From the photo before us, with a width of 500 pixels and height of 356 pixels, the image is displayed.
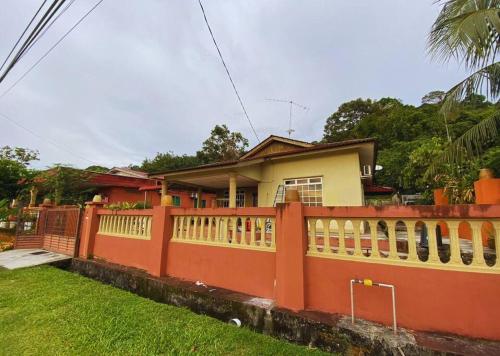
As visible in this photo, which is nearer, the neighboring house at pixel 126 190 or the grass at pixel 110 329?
the grass at pixel 110 329

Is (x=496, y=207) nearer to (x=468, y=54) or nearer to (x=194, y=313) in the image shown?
(x=468, y=54)

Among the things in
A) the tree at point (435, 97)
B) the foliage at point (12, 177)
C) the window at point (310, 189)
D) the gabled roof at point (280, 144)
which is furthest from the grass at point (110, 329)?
the foliage at point (12, 177)

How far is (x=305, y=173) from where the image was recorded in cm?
955

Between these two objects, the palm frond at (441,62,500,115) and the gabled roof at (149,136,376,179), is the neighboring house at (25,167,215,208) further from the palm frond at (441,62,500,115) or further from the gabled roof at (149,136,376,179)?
the palm frond at (441,62,500,115)

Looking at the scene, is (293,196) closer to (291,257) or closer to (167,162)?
(291,257)

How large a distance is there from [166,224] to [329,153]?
6.11m

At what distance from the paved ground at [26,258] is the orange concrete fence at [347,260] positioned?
14.9 ft

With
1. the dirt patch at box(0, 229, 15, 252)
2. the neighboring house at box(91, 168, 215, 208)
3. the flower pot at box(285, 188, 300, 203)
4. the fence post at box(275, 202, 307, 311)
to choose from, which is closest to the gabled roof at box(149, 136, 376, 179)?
the flower pot at box(285, 188, 300, 203)

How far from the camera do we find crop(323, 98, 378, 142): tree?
37.3 m

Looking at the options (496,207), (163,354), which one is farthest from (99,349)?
(496,207)

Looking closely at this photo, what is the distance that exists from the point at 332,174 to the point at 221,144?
26776 mm

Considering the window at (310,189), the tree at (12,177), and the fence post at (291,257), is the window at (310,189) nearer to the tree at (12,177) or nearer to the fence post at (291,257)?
the fence post at (291,257)

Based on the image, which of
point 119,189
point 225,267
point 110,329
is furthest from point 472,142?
point 119,189

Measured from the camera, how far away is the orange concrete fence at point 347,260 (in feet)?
8.56
